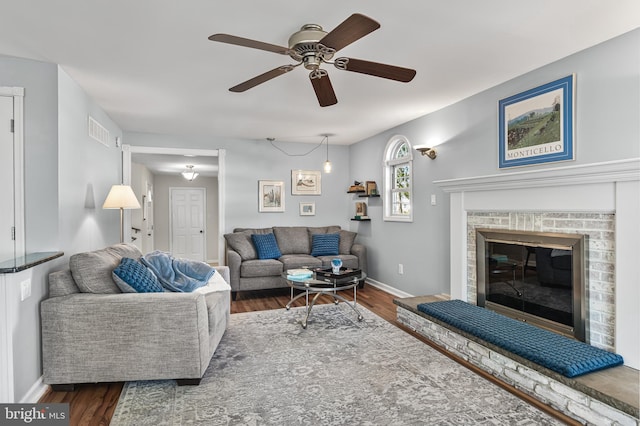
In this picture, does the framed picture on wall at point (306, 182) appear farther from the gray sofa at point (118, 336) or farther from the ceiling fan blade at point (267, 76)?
the gray sofa at point (118, 336)

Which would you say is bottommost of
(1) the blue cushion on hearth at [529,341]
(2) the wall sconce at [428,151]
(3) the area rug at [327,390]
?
(3) the area rug at [327,390]

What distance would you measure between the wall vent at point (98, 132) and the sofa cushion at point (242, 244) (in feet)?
6.58

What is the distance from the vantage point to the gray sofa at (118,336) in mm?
2367

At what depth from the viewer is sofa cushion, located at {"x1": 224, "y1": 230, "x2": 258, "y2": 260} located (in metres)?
5.18

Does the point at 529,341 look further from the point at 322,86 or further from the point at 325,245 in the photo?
the point at 325,245

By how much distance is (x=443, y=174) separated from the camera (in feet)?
13.6

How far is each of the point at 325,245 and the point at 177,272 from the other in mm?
2830

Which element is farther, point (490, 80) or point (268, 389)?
point (490, 80)

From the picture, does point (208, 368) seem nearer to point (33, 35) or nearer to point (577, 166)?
point (33, 35)

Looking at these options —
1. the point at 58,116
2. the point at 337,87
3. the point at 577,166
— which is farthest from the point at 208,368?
the point at 577,166

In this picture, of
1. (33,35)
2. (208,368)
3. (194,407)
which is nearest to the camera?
(194,407)

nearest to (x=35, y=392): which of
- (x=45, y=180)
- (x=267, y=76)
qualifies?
(x=45, y=180)

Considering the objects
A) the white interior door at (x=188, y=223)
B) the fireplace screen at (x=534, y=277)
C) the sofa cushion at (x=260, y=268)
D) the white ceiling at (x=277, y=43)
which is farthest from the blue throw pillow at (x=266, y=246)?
the white interior door at (x=188, y=223)

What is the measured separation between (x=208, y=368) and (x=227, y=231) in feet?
10.5
